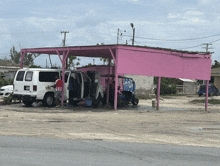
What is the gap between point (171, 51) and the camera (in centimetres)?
2027

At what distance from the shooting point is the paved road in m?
6.50

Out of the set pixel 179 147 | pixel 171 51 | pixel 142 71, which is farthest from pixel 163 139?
pixel 171 51

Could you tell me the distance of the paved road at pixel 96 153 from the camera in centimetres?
650

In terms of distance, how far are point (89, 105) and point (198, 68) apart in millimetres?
7181

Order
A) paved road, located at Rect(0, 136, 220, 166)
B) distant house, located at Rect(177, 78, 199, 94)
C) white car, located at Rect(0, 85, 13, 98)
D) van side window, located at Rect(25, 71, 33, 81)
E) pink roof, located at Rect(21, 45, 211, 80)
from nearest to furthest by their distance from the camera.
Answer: paved road, located at Rect(0, 136, 220, 166) → van side window, located at Rect(25, 71, 33, 81) → pink roof, located at Rect(21, 45, 211, 80) → white car, located at Rect(0, 85, 13, 98) → distant house, located at Rect(177, 78, 199, 94)

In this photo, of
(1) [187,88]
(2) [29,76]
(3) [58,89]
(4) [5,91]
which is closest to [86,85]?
(3) [58,89]

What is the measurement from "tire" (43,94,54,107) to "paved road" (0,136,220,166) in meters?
10.3

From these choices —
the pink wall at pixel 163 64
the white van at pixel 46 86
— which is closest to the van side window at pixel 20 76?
the white van at pixel 46 86

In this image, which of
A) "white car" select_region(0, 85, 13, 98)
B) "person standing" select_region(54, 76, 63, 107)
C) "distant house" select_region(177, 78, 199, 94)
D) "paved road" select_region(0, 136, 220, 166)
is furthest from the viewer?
"distant house" select_region(177, 78, 199, 94)

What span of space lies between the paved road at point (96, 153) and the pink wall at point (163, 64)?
34.3 ft

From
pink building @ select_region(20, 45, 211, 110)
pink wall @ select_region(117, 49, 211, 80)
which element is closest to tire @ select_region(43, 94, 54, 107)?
pink building @ select_region(20, 45, 211, 110)

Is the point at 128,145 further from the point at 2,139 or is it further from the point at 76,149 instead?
the point at 2,139

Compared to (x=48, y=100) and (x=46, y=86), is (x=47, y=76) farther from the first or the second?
(x=48, y=100)

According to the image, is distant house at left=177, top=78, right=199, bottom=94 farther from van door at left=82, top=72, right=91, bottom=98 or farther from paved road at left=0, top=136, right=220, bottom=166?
paved road at left=0, top=136, right=220, bottom=166
